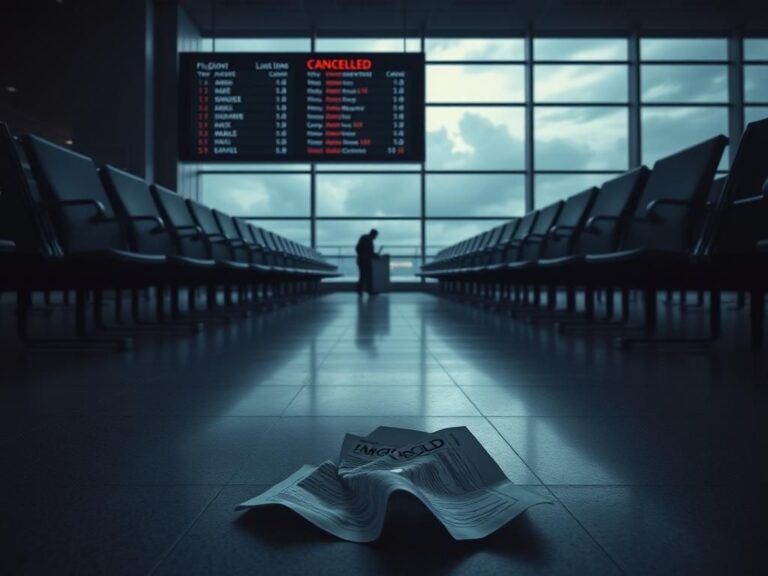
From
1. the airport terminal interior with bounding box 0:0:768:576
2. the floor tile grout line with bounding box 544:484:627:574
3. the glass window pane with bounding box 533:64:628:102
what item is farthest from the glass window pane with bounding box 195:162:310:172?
the floor tile grout line with bounding box 544:484:627:574

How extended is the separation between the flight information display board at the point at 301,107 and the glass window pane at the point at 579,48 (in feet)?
14.5

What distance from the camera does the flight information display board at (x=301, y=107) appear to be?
773cm

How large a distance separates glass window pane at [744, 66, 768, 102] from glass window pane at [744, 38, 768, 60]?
0.18 metres

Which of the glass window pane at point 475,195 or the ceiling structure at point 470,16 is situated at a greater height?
the ceiling structure at point 470,16

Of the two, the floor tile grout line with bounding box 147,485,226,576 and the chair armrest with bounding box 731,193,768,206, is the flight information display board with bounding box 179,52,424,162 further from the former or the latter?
the floor tile grout line with bounding box 147,485,226,576

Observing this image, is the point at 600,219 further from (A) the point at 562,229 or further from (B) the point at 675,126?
(B) the point at 675,126

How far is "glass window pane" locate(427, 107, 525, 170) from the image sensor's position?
35.9 ft

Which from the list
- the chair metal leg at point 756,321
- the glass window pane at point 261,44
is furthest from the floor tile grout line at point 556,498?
the glass window pane at point 261,44

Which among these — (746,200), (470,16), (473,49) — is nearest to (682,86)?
(473,49)

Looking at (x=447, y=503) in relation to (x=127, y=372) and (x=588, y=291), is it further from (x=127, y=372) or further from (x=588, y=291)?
(x=588, y=291)

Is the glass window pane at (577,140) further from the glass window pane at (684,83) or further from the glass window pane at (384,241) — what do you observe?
the glass window pane at (384,241)

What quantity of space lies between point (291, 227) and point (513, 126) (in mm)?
4485

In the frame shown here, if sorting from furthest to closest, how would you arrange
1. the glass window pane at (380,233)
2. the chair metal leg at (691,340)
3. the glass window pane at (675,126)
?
the glass window pane at (380,233) < the glass window pane at (675,126) < the chair metal leg at (691,340)

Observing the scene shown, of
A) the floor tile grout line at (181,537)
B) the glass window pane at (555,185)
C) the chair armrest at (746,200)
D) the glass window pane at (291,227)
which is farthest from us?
the glass window pane at (291,227)
